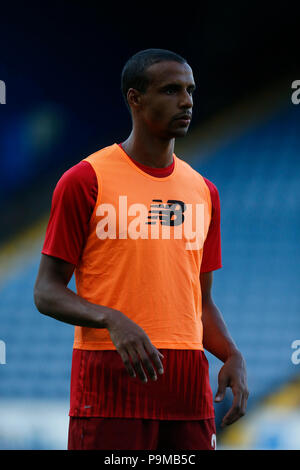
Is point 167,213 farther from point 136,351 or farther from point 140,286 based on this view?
point 136,351

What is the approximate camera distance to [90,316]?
1950mm

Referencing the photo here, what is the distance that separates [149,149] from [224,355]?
680 millimetres

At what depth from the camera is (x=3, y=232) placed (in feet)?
16.7

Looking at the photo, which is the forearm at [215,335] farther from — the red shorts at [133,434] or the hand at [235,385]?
the red shorts at [133,434]

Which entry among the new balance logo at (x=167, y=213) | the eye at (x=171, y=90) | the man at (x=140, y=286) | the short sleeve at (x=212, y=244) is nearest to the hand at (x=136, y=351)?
the man at (x=140, y=286)

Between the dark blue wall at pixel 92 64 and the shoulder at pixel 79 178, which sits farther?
the dark blue wall at pixel 92 64

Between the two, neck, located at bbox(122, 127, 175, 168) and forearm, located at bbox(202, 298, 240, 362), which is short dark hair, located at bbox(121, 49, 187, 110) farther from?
forearm, located at bbox(202, 298, 240, 362)

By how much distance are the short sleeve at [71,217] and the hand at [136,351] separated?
1.19 ft

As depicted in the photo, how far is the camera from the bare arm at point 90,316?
1.82m

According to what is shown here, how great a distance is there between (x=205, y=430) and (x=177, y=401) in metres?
0.14

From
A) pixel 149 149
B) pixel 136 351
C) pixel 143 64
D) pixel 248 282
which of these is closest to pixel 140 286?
pixel 136 351

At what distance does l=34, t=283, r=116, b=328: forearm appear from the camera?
6.33 feet
